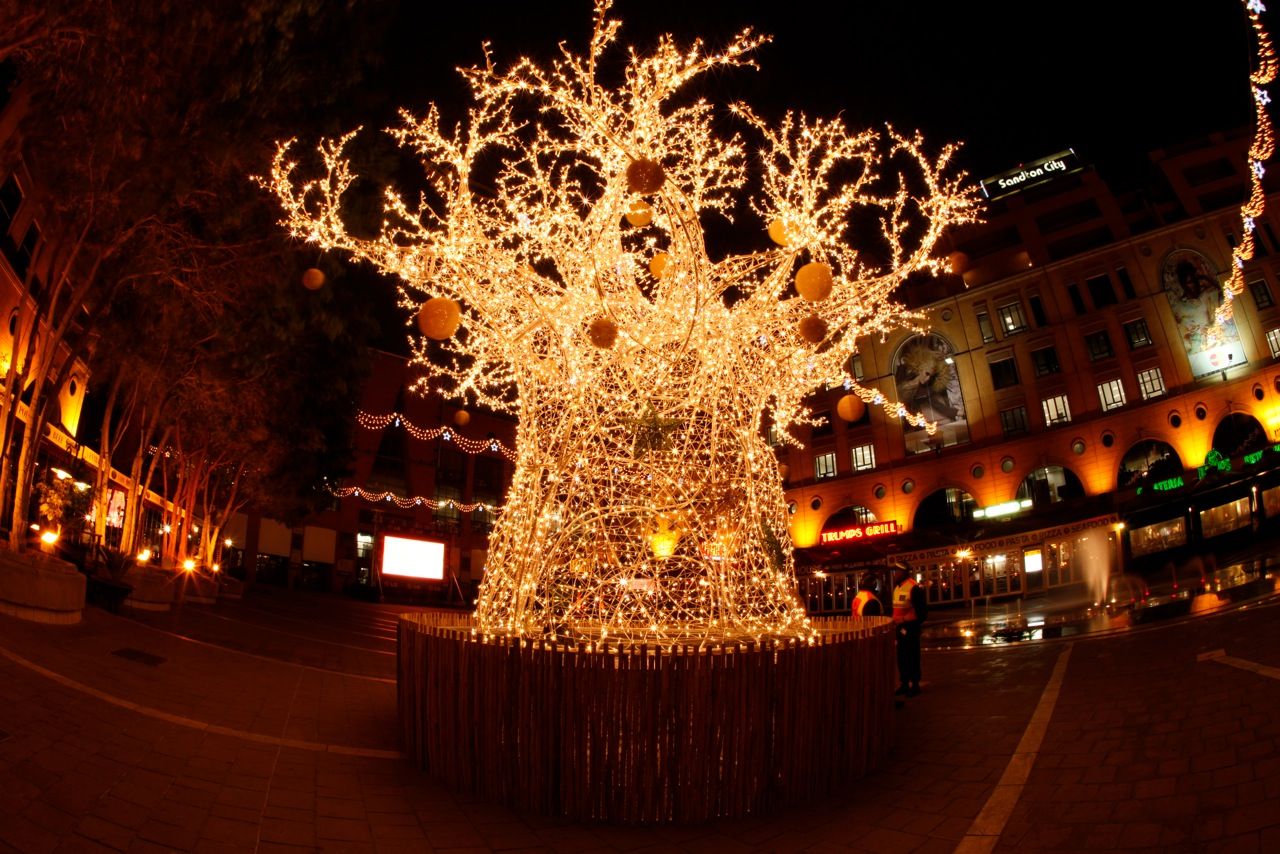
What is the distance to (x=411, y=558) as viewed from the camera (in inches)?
1161

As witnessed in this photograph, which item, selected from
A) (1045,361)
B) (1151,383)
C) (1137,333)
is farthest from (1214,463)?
(1045,361)

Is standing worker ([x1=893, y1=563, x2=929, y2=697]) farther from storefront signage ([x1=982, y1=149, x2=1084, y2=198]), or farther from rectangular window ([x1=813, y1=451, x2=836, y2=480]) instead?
storefront signage ([x1=982, y1=149, x2=1084, y2=198])

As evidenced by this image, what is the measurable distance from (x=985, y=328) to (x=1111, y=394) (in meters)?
6.35

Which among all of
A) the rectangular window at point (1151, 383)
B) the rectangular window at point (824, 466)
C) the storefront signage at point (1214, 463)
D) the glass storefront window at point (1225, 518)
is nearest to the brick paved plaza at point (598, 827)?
the storefront signage at point (1214, 463)

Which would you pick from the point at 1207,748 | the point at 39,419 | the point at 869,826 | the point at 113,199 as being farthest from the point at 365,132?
the point at 1207,748

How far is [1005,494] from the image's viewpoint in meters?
30.0

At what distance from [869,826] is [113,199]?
11673 mm

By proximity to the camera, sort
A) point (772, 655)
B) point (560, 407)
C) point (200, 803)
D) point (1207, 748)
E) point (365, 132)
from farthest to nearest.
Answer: point (365, 132) → point (560, 407) → point (772, 655) → point (1207, 748) → point (200, 803)

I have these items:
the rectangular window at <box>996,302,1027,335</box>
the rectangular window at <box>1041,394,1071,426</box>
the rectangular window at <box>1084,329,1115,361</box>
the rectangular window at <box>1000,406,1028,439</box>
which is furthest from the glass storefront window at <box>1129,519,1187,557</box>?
the rectangular window at <box>996,302,1027,335</box>

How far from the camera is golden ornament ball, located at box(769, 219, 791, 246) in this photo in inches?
214

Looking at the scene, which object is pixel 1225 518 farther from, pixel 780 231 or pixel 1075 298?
pixel 780 231

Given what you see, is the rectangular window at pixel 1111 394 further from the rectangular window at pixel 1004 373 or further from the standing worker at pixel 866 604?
the standing worker at pixel 866 604

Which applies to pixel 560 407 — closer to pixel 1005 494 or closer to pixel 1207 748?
pixel 1207 748

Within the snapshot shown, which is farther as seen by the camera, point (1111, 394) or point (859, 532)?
point (859, 532)
